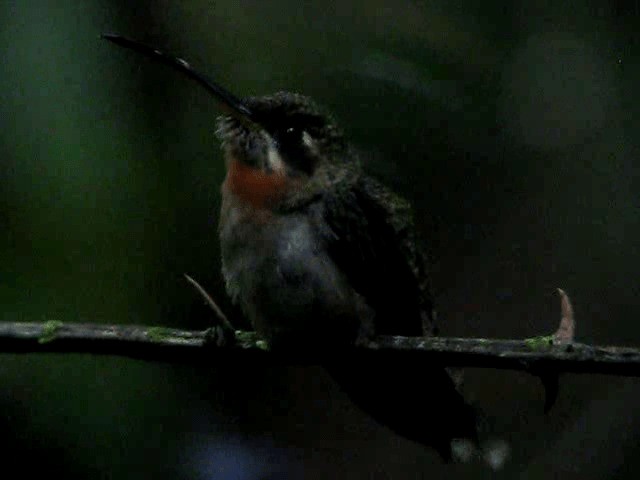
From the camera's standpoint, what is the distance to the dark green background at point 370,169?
2.17 m

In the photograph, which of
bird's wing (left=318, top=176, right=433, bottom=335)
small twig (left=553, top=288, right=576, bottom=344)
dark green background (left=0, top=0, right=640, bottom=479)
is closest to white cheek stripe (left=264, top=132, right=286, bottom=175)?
bird's wing (left=318, top=176, right=433, bottom=335)

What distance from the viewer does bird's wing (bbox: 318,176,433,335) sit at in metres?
2.18

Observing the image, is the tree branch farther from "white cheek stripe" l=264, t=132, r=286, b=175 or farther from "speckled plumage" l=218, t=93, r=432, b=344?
"white cheek stripe" l=264, t=132, r=286, b=175

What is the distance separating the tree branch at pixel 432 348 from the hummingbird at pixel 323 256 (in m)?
0.34

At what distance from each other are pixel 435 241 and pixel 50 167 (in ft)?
4.15

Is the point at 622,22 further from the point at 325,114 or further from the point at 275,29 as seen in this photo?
the point at 325,114

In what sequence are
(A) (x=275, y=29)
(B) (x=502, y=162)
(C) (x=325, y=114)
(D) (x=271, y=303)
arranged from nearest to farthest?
(D) (x=271, y=303) → (C) (x=325, y=114) → (A) (x=275, y=29) → (B) (x=502, y=162)

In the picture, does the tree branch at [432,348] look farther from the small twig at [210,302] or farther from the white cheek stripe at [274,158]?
the white cheek stripe at [274,158]

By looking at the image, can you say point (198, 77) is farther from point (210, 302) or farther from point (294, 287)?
point (210, 302)

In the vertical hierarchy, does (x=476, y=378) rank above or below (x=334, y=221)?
below

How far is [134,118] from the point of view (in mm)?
2395

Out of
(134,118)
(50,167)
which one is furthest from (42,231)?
Answer: (134,118)

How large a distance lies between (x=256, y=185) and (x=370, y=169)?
1.90 feet

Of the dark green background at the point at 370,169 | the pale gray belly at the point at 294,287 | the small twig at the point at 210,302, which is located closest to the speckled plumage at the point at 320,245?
the pale gray belly at the point at 294,287
